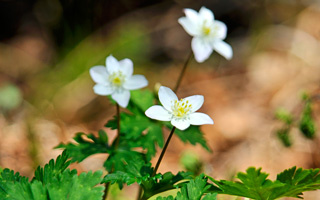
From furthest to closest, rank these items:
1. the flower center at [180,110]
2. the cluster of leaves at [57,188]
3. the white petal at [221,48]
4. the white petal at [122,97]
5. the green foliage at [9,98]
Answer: the green foliage at [9,98] → the white petal at [221,48] → the white petal at [122,97] → the flower center at [180,110] → the cluster of leaves at [57,188]

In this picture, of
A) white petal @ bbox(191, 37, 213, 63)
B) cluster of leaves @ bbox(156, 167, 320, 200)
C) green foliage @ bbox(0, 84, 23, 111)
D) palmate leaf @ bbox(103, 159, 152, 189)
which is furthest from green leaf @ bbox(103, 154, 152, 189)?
green foliage @ bbox(0, 84, 23, 111)

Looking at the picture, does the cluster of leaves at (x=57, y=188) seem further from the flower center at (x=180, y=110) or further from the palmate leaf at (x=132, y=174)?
the flower center at (x=180, y=110)

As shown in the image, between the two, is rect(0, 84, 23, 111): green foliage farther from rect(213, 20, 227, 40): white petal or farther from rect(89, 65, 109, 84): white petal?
rect(213, 20, 227, 40): white petal

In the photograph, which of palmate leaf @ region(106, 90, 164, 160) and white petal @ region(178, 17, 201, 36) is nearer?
palmate leaf @ region(106, 90, 164, 160)

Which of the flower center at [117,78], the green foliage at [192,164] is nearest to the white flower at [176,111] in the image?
the flower center at [117,78]

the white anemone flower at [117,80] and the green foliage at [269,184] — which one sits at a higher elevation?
the white anemone flower at [117,80]

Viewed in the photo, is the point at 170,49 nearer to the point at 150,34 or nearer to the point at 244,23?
the point at 150,34

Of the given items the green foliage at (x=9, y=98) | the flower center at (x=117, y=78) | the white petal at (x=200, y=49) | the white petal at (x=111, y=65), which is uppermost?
the green foliage at (x=9, y=98)

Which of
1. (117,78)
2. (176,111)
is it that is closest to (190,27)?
(117,78)
